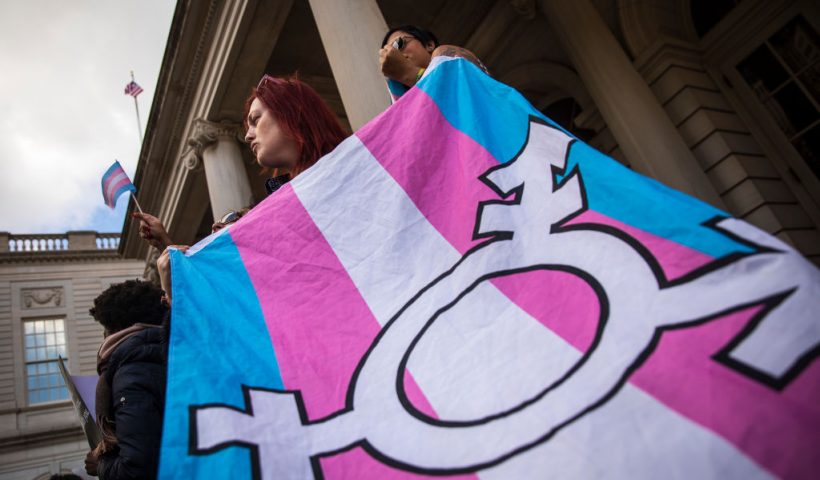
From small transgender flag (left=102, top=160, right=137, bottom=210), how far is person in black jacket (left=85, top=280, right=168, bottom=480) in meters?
0.87

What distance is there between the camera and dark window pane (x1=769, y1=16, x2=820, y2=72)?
4.77 metres

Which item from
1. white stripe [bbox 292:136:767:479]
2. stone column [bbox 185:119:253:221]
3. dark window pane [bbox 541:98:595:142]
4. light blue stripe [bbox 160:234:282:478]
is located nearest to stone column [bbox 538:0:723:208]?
dark window pane [bbox 541:98:595:142]

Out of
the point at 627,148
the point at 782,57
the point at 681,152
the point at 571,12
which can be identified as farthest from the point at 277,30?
the point at 782,57

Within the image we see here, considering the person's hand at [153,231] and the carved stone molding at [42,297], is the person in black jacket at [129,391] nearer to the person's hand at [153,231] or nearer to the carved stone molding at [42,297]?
the person's hand at [153,231]

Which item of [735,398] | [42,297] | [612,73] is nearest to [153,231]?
[735,398]

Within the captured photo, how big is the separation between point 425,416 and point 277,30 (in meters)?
6.01

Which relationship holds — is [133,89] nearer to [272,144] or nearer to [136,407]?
[272,144]

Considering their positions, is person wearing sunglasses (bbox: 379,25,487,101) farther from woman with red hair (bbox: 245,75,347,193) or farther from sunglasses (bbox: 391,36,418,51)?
woman with red hair (bbox: 245,75,347,193)

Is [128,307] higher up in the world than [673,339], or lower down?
higher up

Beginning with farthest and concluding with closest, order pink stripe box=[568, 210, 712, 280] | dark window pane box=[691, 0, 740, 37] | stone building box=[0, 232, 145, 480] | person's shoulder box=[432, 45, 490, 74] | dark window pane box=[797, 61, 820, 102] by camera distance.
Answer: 1. stone building box=[0, 232, 145, 480]
2. dark window pane box=[691, 0, 740, 37]
3. dark window pane box=[797, 61, 820, 102]
4. person's shoulder box=[432, 45, 490, 74]
5. pink stripe box=[568, 210, 712, 280]

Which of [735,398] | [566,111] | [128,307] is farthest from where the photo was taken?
[566,111]

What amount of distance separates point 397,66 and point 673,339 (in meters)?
1.53

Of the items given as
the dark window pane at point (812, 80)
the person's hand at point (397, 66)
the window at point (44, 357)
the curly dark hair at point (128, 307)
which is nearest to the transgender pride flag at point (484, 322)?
the person's hand at point (397, 66)

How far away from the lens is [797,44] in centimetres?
490
